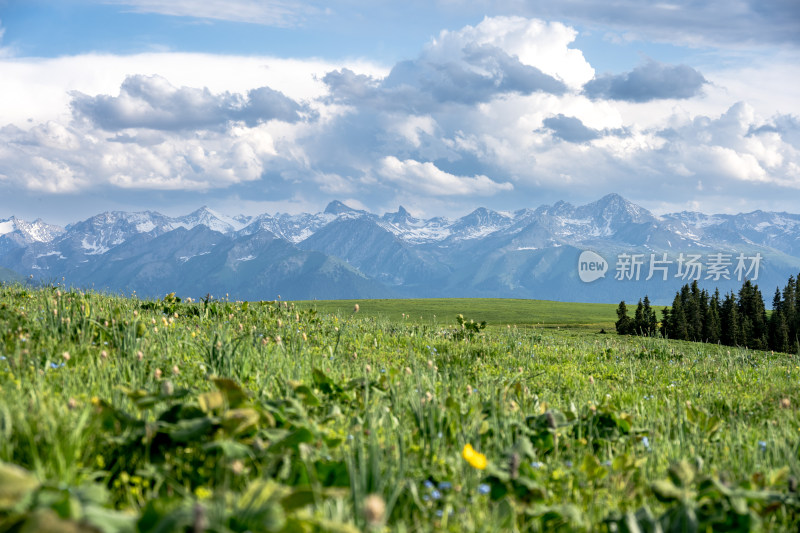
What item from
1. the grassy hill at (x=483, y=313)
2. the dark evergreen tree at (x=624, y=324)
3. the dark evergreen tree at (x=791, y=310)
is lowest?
the grassy hill at (x=483, y=313)

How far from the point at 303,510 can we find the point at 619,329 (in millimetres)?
59337

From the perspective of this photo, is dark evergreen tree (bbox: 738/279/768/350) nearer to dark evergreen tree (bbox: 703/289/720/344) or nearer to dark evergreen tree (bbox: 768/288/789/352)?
dark evergreen tree (bbox: 768/288/789/352)

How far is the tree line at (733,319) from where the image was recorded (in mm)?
66875

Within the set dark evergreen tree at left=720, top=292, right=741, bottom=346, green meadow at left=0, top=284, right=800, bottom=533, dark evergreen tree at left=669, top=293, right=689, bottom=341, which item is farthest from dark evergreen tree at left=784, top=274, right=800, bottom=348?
green meadow at left=0, top=284, right=800, bottom=533

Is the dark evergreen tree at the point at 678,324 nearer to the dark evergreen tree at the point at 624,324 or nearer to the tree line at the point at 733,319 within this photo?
the tree line at the point at 733,319

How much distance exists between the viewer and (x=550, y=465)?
458cm

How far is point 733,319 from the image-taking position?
71188mm

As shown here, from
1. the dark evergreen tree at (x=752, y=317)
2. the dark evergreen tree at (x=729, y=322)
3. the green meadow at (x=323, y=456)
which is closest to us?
the green meadow at (x=323, y=456)

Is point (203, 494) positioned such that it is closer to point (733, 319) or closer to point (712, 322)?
point (712, 322)

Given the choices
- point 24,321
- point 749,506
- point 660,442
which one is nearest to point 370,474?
point 749,506

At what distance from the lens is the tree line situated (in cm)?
6688

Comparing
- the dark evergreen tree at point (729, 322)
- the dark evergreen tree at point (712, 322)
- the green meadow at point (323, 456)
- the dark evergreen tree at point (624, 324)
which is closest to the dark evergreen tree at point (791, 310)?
the dark evergreen tree at point (729, 322)

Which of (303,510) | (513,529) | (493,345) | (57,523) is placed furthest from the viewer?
(493,345)

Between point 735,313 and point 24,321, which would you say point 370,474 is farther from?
point 735,313
